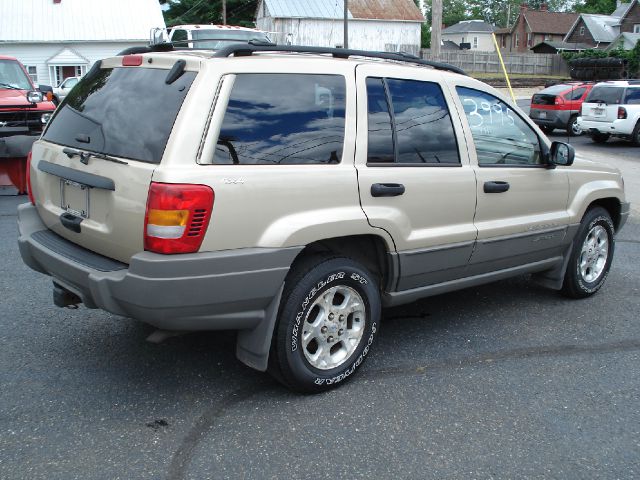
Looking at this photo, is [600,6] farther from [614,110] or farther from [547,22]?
[614,110]

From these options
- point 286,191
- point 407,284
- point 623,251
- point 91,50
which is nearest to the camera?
point 286,191

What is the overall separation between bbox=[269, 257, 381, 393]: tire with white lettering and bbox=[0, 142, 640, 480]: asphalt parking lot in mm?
146

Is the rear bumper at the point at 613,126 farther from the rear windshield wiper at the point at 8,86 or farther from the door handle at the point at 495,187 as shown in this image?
the door handle at the point at 495,187

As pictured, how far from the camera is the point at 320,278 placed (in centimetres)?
388

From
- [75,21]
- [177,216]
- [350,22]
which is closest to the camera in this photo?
[177,216]

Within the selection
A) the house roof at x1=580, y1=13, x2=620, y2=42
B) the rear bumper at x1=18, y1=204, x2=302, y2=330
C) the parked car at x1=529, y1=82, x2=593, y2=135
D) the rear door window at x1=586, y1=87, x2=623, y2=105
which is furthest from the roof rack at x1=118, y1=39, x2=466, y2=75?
the house roof at x1=580, y1=13, x2=620, y2=42

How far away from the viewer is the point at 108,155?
376 centimetres

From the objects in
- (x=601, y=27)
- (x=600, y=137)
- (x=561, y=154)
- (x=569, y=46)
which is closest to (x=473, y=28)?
(x=569, y=46)

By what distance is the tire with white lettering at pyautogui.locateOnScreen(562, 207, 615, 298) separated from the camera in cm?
575

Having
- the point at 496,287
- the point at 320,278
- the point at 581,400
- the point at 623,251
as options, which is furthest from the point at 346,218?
the point at 623,251

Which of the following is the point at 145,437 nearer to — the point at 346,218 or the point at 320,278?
the point at 320,278

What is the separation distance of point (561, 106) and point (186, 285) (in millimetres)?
20723

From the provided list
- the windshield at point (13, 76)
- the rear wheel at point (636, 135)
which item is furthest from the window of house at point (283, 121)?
the rear wheel at point (636, 135)

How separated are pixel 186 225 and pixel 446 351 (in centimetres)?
217
